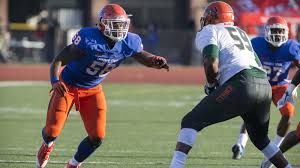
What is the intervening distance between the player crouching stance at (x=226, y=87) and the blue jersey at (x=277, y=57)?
2.78 metres

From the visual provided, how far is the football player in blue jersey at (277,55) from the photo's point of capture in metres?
9.33

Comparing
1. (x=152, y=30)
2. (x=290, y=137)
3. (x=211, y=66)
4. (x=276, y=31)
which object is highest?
(x=211, y=66)

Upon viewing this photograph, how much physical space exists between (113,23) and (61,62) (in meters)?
0.60

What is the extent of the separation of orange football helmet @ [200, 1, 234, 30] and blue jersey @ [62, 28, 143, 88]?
3.07 feet

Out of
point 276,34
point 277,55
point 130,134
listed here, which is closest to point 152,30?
point 130,134

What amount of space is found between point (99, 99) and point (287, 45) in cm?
287

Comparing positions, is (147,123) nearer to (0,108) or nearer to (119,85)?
(0,108)

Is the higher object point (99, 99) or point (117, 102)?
point (99, 99)

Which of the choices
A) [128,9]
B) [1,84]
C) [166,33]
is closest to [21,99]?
[1,84]

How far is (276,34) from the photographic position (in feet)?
31.0

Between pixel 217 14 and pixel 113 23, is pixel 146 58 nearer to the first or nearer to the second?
pixel 113 23

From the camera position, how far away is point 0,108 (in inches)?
600

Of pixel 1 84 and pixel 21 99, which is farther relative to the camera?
pixel 1 84

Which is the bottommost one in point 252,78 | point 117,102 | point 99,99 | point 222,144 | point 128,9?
point 128,9
